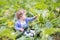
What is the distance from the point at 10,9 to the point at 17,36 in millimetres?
263

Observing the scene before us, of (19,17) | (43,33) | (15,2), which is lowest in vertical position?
(43,33)

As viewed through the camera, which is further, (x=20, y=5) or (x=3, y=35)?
Answer: (x=20, y=5)

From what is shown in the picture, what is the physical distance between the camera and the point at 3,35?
5.12 feet

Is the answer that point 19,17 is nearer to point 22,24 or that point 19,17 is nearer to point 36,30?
point 22,24

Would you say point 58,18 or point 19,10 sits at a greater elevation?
point 19,10

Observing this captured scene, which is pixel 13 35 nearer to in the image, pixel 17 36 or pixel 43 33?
pixel 17 36

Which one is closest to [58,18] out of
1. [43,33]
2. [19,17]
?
[43,33]

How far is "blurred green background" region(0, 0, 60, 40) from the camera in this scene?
1.57 meters

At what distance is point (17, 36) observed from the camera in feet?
5.13

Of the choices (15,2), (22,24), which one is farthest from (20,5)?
(22,24)

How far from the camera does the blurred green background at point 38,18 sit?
1.57m

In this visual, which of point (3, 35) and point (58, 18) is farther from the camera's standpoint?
point (58, 18)

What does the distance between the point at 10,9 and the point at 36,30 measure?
296mm

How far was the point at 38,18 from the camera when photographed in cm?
165
